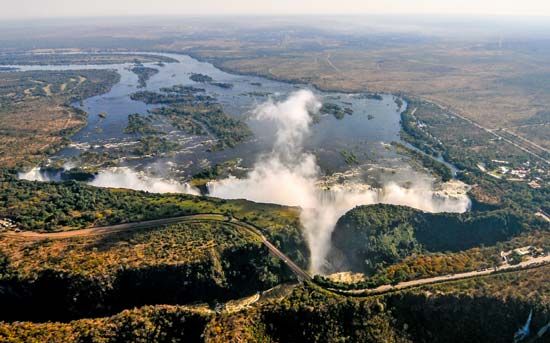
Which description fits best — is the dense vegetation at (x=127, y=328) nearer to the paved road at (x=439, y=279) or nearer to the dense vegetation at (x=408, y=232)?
the paved road at (x=439, y=279)

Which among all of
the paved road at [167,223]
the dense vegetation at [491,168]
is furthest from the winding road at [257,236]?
the dense vegetation at [491,168]

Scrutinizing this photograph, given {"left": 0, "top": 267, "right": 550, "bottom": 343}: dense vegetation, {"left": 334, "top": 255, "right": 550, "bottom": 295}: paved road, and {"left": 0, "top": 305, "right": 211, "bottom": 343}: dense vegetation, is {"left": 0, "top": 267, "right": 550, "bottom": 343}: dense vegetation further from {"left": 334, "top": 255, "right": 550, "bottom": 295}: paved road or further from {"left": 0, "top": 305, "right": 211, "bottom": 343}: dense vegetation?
{"left": 334, "top": 255, "right": 550, "bottom": 295}: paved road

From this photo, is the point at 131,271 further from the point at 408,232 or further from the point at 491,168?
the point at 491,168

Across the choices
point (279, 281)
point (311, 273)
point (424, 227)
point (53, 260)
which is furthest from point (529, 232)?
point (53, 260)

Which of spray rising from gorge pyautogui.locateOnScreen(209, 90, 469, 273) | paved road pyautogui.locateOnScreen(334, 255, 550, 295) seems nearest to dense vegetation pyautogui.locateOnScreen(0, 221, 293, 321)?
spray rising from gorge pyautogui.locateOnScreen(209, 90, 469, 273)

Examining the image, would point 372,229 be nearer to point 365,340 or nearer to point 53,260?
point 365,340
